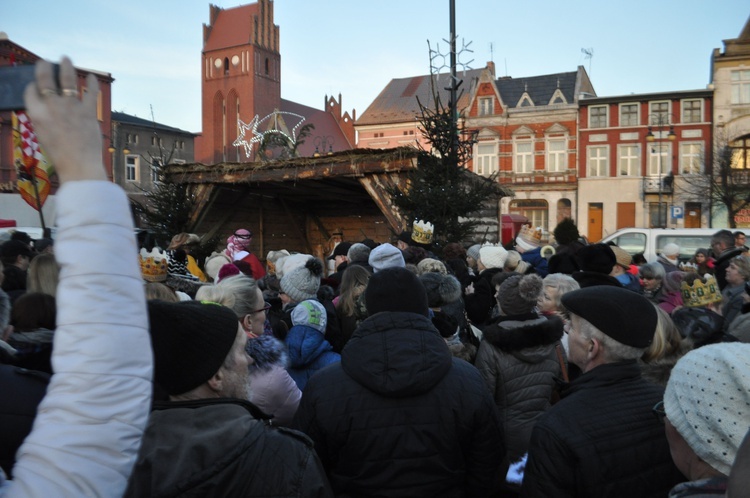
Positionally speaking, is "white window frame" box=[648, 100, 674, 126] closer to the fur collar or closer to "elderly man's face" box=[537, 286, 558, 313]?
"elderly man's face" box=[537, 286, 558, 313]

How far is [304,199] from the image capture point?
1605 cm

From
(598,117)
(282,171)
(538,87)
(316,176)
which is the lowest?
(316,176)

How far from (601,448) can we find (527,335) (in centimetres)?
122

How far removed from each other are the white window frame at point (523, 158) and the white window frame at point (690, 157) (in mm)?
9508

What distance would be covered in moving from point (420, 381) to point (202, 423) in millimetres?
1077

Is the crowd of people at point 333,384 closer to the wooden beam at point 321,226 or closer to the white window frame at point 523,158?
the wooden beam at point 321,226

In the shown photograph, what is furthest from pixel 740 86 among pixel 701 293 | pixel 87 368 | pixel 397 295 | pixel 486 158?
pixel 87 368

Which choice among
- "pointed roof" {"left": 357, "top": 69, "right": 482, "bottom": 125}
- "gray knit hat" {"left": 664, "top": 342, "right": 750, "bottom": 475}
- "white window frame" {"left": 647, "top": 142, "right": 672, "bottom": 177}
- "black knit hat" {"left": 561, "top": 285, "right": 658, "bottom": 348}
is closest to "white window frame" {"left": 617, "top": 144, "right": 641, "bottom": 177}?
"white window frame" {"left": 647, "top": 142, "right": 672, "bottom": 177}

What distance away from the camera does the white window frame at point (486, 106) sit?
41750 millimetres

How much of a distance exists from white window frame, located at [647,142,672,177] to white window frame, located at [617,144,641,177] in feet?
2.26

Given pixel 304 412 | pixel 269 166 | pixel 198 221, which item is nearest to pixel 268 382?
pixel 304 412

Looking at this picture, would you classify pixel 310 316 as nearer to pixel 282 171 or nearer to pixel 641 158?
pixel 282 171

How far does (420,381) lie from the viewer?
243cm

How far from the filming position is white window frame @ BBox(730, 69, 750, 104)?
117 ft
